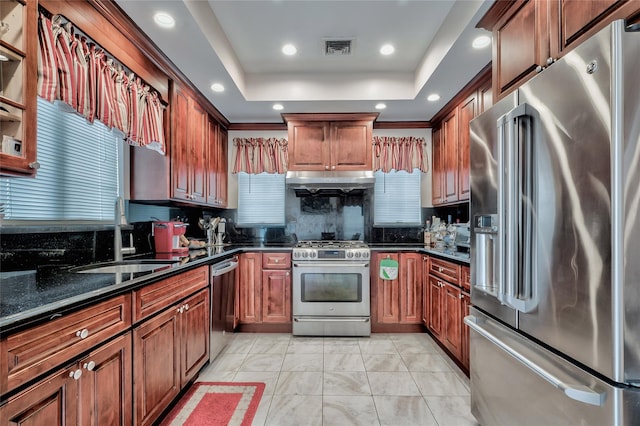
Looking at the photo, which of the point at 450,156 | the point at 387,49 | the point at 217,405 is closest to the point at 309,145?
the point at 387,49

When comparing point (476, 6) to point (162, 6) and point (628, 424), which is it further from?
point (628, 424)

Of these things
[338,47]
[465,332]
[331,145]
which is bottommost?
[465,332]

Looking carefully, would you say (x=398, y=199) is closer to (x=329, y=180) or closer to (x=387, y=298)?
(x=329, y=180)

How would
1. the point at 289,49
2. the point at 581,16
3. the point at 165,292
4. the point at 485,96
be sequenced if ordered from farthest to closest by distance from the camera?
the point at 289,49 < the point at 485,96 < the point at 165,292 < the point at 581,16

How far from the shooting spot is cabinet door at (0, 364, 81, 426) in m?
0.91

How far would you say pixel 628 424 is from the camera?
927 millimetres

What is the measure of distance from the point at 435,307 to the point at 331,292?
1043 mm

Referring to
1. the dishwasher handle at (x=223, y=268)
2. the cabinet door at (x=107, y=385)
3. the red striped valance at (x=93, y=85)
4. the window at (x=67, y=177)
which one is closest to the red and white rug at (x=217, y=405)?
the cabinet door at (x=107, y=385)

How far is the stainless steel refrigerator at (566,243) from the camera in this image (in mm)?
917

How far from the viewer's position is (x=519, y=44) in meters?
1.60

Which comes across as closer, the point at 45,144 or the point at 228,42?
the point at 45,144

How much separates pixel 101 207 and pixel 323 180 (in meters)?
2.11

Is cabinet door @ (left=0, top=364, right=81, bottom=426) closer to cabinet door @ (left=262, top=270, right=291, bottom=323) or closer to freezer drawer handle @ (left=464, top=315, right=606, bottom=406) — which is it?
freezer drawer handle @ (left=464, top=315, right=606, bottom=406)

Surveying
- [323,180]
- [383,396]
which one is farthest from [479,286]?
[323,180]
